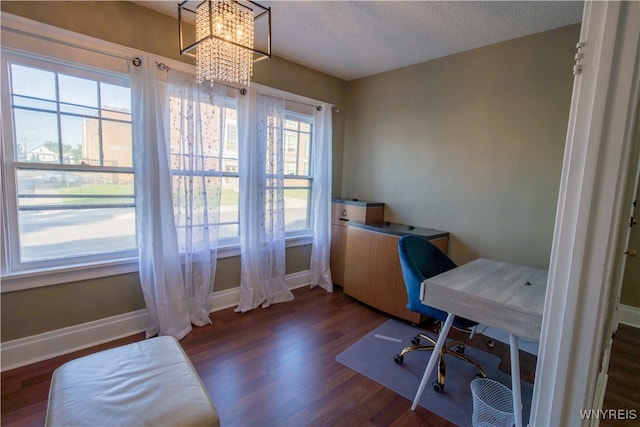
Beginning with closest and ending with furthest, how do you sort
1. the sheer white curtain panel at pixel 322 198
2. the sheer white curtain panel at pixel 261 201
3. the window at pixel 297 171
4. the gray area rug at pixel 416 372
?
the gray area rug at pixel 416 372 → the sheer white curtain panel at pixel 261 201 → the window at pixel 297 171 → the sheer white curtain panel at pixel 322 198

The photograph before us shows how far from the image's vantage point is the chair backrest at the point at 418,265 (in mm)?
2053

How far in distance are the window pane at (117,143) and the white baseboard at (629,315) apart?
4446 mm

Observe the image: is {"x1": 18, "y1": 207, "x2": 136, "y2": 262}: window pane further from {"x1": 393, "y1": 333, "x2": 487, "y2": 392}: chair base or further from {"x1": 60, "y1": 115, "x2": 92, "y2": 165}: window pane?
{"x1": 393, "y1": 333, "x2": 487, "y2": 392}: chair base

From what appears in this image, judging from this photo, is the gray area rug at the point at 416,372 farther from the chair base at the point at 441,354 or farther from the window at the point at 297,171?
the window at the point at 297,171

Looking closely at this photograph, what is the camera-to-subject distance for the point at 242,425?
1.62 meters

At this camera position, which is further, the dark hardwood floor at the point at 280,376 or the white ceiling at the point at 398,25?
the white ceiling at the point at 398,25

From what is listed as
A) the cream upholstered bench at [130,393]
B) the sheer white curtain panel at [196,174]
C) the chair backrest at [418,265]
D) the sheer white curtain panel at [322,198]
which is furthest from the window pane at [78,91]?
the chair backrest at [418,265]

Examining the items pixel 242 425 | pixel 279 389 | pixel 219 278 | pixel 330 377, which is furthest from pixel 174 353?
pixel 219 278

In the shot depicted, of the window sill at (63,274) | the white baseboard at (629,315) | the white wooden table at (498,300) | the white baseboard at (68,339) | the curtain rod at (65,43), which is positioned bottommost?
the white baseboard at (68,339)

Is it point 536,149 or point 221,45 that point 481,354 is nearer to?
point 536,149

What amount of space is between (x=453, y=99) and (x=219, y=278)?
2.89 metres

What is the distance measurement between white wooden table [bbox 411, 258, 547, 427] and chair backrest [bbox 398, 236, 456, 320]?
0.86ft

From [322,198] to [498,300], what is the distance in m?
2.34

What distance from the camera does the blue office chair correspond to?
1992 mm
